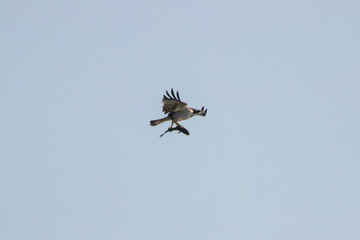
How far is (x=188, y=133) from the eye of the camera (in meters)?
81.2

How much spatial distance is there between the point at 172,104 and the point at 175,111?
0.80m

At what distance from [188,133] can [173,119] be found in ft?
4.51

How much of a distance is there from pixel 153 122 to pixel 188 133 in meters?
2.47

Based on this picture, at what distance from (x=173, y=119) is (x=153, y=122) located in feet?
4.19

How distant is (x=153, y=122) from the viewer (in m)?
82.7

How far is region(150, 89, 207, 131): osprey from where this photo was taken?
80.6 meters

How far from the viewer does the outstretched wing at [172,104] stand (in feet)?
264

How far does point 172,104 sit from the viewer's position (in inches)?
3194

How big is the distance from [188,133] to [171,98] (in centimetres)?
222

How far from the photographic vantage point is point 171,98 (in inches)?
3169

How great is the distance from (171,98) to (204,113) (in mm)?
2849

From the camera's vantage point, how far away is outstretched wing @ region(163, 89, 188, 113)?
264 ft

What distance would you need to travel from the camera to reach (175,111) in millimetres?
81812

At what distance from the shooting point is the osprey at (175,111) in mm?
80625
